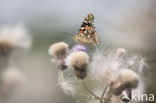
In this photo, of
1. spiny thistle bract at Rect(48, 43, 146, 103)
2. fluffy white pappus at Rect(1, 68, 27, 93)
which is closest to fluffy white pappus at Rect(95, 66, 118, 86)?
spiny thistle bract at Rect(48, 43, 146, 103)

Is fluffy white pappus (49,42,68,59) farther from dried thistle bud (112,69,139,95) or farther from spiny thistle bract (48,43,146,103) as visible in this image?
dried thistle bud (112,69,139,95)

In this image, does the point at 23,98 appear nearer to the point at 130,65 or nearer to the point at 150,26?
the point at 130,65

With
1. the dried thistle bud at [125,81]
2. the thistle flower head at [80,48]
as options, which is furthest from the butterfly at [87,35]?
the dried thistle bud at [125,81]

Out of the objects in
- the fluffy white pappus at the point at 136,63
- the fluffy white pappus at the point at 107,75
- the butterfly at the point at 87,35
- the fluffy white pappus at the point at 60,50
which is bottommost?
the fluffy white pappus at the point at 107,75

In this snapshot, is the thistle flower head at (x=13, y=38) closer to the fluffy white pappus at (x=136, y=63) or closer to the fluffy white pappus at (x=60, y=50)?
the fluffy white pappus at (x=60, y=50)

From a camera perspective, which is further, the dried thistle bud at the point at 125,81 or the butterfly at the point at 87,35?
the butterfly at the point at 87,35

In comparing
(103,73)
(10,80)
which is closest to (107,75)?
(103,73)

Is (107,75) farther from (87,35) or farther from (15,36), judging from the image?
(15,36)
